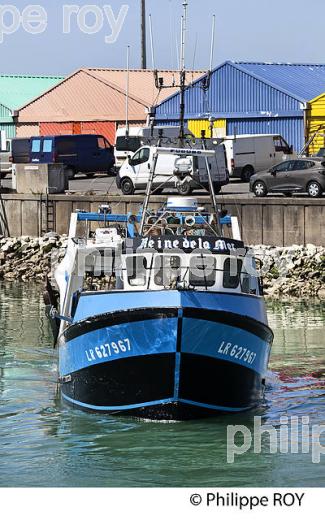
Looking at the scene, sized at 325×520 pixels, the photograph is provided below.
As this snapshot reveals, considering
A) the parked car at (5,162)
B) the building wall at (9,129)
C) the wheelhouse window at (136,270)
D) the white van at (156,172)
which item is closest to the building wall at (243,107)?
the parked car at (5,162)

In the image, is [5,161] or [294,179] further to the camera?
[5,161]

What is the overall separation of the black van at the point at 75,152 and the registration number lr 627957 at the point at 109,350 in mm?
31124

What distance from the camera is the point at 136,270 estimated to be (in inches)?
724

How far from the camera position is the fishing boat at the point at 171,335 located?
17109 millimetres

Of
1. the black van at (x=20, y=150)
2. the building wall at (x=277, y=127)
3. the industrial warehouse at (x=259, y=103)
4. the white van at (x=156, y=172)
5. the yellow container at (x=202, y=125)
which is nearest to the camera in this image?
the white van at (x=156, y=172)

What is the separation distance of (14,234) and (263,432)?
2391 centimetres

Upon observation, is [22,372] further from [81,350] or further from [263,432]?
[263,432]

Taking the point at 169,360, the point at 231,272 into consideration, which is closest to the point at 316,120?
the point at 231,272

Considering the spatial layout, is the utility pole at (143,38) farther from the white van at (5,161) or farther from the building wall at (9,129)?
the white van at (5,161)

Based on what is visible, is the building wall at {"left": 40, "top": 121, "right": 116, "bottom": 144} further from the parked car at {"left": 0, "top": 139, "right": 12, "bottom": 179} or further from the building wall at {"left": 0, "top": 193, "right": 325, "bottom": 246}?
the building wall at {"left": 0, "top": 193, "right": 325, "bottom": 246}

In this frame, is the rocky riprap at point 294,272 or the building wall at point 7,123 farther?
the building wall at point 7,123

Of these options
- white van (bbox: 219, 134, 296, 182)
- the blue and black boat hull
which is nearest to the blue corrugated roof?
white van (bbox: 219, 134, 296, 182)

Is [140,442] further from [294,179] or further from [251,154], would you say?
[251,154]

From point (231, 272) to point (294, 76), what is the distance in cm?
3769
